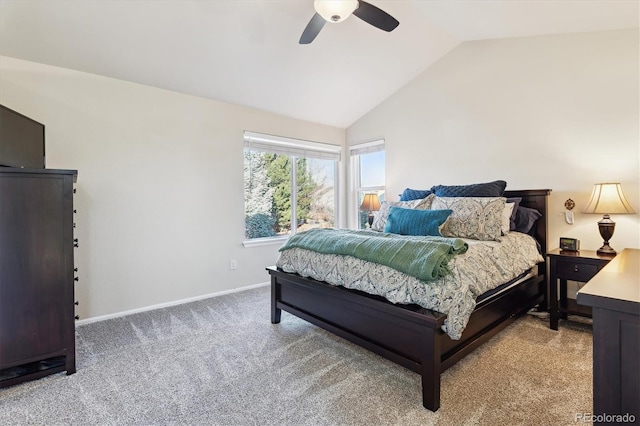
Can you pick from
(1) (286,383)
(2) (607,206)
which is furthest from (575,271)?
(1) (286,383)

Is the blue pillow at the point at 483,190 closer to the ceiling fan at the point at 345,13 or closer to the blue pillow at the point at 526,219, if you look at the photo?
the blue pillow at the point at 526,219

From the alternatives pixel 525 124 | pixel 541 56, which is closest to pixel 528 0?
pixel 541 56

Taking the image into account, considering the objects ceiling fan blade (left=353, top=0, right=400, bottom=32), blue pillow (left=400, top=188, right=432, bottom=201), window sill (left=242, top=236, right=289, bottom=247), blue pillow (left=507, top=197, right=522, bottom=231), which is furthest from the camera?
window sill (left=242, top=236, right=289, bottom=247)

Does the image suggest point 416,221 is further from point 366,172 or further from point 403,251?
point 366,172

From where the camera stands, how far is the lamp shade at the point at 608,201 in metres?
2.52

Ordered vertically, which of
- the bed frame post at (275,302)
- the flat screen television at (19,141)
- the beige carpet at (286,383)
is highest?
the flat screen television at (19,141)

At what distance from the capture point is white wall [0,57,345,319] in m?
2.78

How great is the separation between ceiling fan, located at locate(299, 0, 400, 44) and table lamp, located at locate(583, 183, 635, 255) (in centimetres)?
221

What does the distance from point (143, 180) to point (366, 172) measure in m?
3.07

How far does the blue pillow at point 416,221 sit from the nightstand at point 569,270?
1007mm

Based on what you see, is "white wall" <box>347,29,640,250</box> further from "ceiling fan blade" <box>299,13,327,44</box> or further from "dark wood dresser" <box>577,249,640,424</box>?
"dark wood dresser" <box>577,249,640,424</box>

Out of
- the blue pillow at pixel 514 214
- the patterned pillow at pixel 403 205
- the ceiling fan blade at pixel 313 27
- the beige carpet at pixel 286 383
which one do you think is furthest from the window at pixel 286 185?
the blue pillow at pixel 514 214

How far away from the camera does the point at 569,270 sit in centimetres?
262

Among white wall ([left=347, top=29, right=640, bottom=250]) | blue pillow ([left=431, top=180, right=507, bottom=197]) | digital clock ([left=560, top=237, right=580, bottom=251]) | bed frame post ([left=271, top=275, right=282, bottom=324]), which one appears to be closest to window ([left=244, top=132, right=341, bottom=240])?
white wall ([left=347, top=29, right=640, bottom=250])
